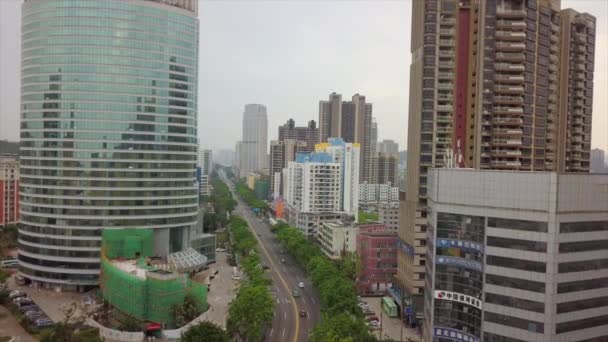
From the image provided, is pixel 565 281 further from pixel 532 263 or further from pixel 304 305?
pixel 304 305

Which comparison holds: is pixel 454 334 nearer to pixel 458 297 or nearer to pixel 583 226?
pixel 458 297

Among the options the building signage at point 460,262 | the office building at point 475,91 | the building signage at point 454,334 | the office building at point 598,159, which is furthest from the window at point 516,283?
the office building at point 598,159

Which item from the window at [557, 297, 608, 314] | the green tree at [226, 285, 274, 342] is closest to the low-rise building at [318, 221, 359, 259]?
the green tree at [226, 285, 274, 342]

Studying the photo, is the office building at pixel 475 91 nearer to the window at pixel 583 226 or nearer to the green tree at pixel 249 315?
the green tree at pixel 249 315

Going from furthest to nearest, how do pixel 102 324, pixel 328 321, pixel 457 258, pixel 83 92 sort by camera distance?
pixel 83 92 < pixel 102 324 < pixel 328 321 < pixel 457 258

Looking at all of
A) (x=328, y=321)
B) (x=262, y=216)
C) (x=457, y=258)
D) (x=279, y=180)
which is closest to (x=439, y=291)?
(x=457, y=258)

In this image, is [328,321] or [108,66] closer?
[328,321]

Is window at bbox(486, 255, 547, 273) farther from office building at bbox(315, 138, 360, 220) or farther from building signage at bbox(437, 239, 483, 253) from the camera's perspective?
office building at bbox(315, 138, 360, 220)
